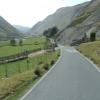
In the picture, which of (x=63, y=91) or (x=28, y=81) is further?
(x=28, y=81)

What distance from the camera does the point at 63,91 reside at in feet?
52.7

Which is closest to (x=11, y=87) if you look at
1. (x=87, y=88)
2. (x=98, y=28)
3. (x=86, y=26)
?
(x=87, y=88)

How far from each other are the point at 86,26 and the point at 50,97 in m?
137

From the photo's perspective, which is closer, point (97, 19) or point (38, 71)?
point (38, 71)

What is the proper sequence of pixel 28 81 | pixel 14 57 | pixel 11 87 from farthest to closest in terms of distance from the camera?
pixel 14 57 → pixel 28 81 → pixel 11 87

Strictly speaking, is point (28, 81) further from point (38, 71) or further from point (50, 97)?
point (50, 97)

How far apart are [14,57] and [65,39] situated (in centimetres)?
9122

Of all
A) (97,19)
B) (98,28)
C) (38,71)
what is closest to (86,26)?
(97,19)

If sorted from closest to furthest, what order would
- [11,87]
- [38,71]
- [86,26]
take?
[11,87] < [38,71] < [86,26]

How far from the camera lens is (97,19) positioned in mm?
152500

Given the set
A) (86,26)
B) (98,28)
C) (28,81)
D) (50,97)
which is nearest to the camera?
(50,97)

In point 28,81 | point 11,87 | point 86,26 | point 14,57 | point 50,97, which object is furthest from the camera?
point 86,26

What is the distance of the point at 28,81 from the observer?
68.1ft

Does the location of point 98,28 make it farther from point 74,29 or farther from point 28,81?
point 28,81
